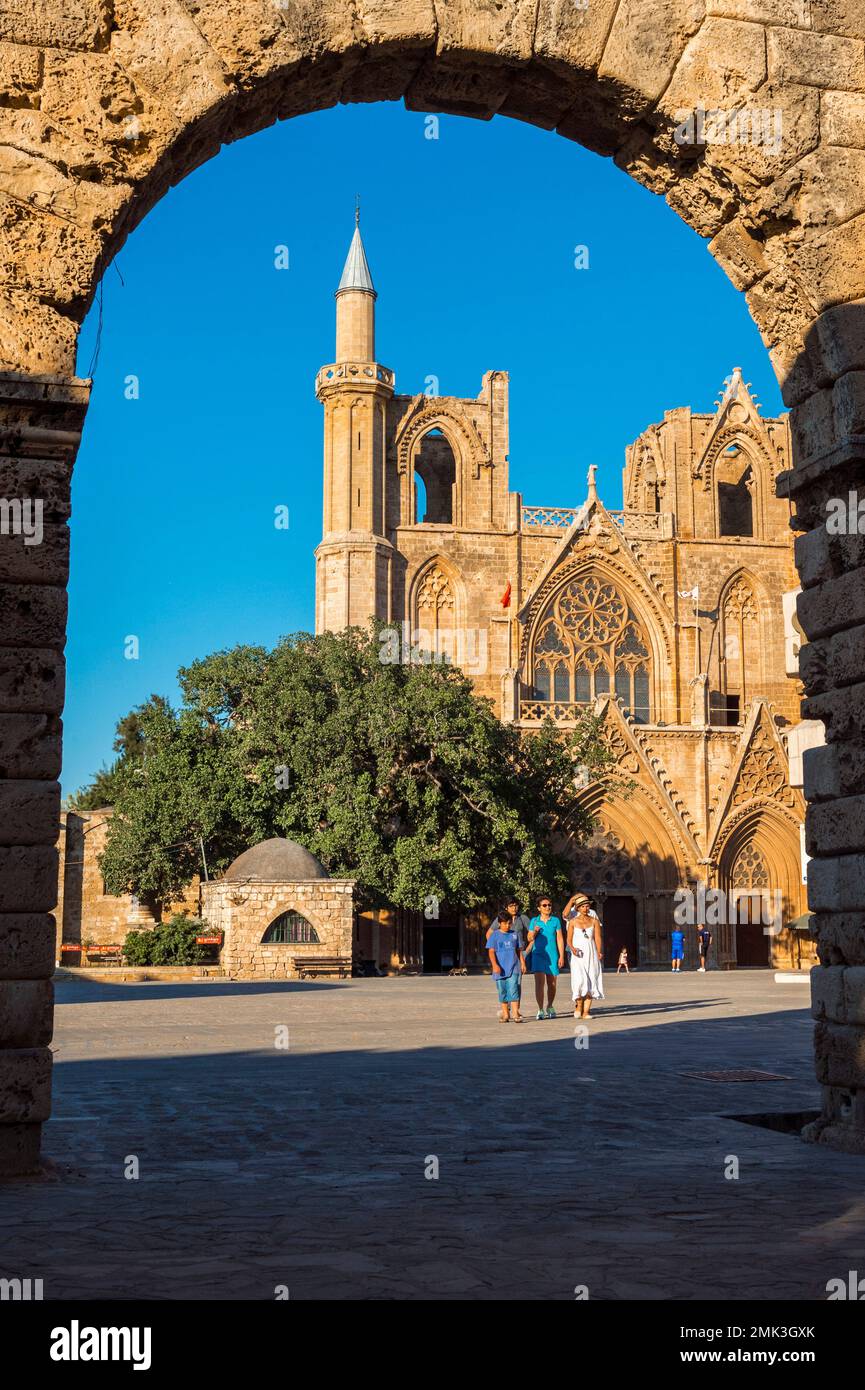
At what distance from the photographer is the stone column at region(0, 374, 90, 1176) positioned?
5.79m

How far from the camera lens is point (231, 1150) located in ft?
20.7

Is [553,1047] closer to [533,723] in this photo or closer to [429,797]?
[429,797]

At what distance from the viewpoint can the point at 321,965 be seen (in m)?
27.3

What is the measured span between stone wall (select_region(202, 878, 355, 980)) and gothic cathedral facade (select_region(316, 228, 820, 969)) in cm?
1010

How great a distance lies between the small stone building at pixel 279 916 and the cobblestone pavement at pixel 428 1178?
1447 cm

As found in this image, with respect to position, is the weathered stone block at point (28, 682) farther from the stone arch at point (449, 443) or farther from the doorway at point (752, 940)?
the stone arch at point (449, 443)

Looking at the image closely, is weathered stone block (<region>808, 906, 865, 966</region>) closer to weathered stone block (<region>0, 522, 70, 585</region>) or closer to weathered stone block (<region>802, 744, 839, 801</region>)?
weathered stone block (<region>802, 744, 839, 801</region>)

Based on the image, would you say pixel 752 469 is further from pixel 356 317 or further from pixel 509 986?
pixel 509 986

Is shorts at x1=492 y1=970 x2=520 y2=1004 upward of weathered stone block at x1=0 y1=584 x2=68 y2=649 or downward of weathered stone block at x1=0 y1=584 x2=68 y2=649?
downward

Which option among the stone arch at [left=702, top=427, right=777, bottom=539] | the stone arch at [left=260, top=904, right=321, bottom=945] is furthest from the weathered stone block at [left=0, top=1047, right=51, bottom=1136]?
the stone arch at [left=702, top=427, right=777, bottom=539]

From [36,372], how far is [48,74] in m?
1.43
